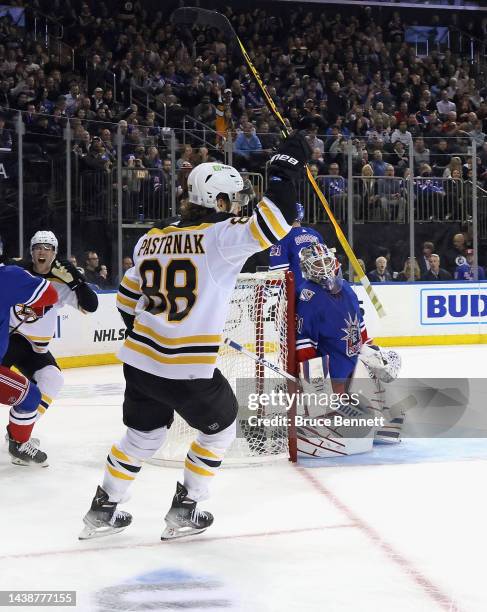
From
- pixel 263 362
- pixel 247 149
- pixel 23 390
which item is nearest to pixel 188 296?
pixel 263 362

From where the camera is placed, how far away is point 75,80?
11195 millimetres

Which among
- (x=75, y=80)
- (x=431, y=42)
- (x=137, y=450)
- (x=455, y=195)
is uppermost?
(x=431, y=42)

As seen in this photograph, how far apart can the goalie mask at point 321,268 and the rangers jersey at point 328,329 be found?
30 mm

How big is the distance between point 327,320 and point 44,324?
4.37ft

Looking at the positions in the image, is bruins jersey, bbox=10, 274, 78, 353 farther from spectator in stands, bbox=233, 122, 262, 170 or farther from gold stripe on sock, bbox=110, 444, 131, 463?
spectator in stands, bbox=233, 122, 262, 170

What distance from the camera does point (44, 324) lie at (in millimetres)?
4527

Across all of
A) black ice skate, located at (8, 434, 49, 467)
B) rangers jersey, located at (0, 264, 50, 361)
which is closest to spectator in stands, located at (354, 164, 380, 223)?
black ice skate, located at (8, 434, 49, 467)

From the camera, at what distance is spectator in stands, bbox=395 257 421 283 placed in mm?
9789

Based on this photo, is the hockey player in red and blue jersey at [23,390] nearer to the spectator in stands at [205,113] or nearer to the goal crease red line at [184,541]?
the goal crease red line at [184,541]

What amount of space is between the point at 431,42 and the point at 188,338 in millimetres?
14447

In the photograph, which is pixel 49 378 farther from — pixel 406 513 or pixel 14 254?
pixel 14 254

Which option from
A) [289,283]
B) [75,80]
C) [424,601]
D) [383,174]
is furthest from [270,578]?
[75,80]

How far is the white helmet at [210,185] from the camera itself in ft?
9.92

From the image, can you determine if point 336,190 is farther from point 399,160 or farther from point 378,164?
point 399,160
